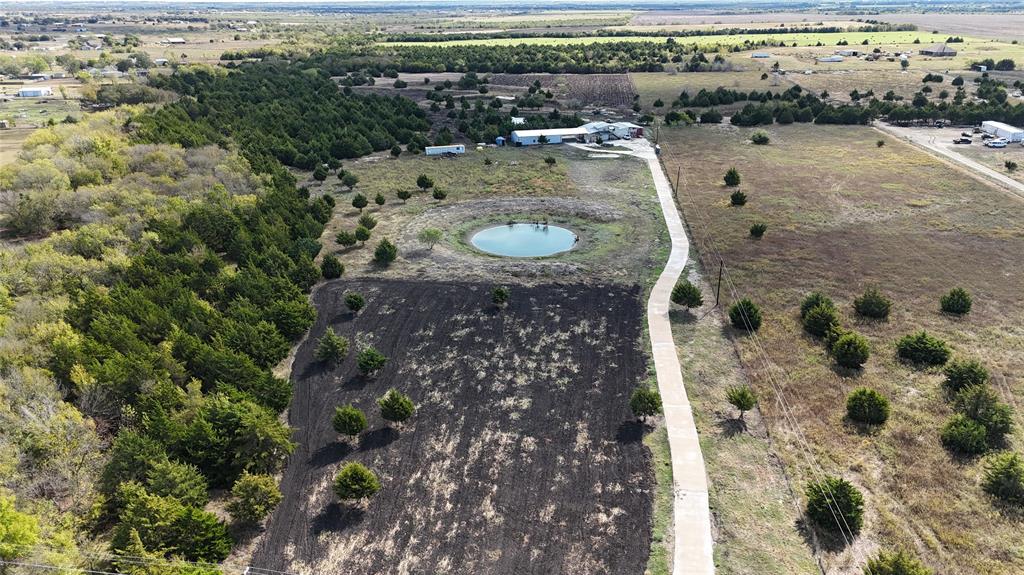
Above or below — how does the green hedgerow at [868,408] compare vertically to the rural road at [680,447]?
above

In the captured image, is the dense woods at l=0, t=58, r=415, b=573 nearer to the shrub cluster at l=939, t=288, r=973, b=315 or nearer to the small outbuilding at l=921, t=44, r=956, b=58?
the shrub cluster at l=939, t=288, r=973, b=315

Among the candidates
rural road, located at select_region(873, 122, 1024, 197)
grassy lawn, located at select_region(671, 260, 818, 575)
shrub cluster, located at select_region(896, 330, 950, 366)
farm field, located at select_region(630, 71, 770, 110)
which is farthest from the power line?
farm field, located at select_region(630, 71, 770, 110)

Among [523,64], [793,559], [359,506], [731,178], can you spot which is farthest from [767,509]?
[523,64]

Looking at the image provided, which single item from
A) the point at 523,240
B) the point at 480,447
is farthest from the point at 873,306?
the point at 523,240

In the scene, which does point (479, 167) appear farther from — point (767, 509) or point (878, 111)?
point (878, 111)

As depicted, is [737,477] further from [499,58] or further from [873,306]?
[499,58]

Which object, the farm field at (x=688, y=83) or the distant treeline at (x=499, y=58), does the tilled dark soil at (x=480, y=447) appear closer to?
the farm field at (x=688, y=83)

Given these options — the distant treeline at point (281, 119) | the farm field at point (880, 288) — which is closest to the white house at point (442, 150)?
the distant treeline at point (281, 119)
